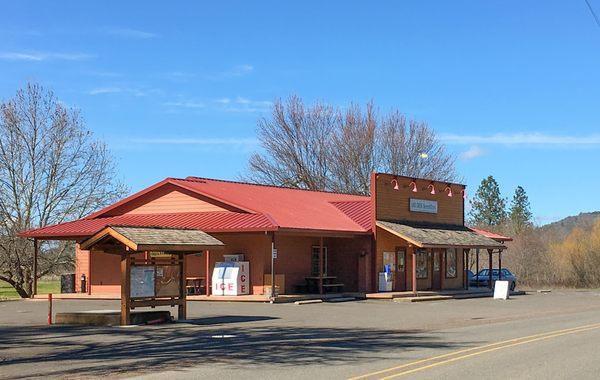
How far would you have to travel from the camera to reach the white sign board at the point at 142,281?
20562 mm

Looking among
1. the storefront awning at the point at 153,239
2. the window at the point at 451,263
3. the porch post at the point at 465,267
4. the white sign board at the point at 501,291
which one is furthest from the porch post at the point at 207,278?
the porch post at the point at 465,267

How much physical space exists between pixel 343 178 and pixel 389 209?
22781 millimetres

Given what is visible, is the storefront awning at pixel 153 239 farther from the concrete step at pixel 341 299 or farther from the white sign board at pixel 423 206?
the white sign board at pixel 423 206

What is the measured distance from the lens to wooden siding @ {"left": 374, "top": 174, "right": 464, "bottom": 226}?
3662 centimetres

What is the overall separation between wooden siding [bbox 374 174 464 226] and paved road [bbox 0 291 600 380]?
11.5 meters

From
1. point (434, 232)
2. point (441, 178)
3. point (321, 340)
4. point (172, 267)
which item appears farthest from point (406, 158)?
point (321, 340)

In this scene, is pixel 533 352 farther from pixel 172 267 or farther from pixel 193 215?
pixel 193 215

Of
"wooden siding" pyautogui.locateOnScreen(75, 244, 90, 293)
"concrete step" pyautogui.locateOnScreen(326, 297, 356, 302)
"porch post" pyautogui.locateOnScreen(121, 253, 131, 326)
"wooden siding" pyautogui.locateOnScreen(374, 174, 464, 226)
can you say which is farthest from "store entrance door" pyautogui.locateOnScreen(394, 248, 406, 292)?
"porch post" pyautogui.locateOnScreen(121, 253, 131, 326)

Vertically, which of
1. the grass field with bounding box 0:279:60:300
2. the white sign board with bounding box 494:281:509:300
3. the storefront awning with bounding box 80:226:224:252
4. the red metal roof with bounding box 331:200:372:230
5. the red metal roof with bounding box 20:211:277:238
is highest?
the red metal roof with bounding box 331:200:372:230

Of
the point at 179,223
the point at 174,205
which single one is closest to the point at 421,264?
the point at 179,223

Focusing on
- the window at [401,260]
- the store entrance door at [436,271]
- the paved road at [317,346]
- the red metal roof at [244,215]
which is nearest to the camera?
the paved road at [317,346]

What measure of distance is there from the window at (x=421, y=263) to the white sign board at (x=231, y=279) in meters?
9.88

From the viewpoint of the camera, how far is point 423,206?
130 feet

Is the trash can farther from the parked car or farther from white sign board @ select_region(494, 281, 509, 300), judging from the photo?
the parked car
